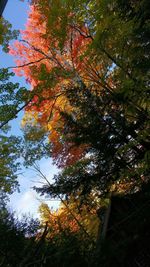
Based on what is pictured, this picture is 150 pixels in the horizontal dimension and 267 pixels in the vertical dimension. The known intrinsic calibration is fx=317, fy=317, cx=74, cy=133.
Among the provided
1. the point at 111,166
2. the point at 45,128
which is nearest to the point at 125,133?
the point at 111,166

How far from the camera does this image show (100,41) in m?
8.66

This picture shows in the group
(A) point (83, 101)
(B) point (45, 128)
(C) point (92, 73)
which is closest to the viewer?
(A) point (83, 101)

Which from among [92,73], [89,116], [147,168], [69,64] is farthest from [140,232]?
[69,64]

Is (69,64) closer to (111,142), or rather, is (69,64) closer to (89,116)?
(89,116)

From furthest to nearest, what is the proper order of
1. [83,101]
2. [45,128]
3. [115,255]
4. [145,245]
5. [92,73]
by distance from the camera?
[45,128] → [92,73] → [83,101] → [145,245] → [115,255]

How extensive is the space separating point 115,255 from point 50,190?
356 cm

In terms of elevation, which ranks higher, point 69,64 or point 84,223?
point 69,64

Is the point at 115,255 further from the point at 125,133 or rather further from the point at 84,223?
the point at 84,223

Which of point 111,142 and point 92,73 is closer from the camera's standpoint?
point 111,142

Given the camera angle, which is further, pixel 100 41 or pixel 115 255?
pixel 100 41

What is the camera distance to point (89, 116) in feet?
26.3

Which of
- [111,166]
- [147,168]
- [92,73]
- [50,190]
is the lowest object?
[147,168]

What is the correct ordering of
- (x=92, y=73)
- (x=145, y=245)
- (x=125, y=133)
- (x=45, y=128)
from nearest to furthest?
(x=145, y=245) < (x=125, y=133) < (x=92, y=73) < (x=45, y=128)

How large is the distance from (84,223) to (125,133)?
18.9 ft
